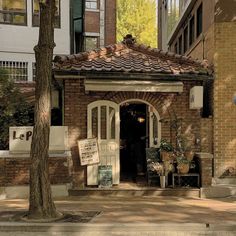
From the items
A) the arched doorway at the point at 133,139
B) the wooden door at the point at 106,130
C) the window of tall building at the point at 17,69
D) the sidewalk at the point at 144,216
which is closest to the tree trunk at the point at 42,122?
the sidewalk at the point at 144,216

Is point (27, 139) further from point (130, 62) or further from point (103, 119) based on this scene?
point (130, 62)

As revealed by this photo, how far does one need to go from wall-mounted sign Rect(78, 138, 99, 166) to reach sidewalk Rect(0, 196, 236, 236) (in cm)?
116

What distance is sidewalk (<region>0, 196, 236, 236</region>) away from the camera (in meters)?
7.48

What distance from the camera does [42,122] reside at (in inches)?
335

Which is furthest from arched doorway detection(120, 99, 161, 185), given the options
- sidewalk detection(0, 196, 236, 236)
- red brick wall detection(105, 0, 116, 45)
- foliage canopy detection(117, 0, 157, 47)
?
foliage canopy detection(117, 0, 157, 47)

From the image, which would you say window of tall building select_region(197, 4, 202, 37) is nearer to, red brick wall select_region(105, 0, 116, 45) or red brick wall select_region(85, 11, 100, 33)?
red brick wall select_region(105, 0, 116, 45)

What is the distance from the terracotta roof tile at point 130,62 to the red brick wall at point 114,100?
51 centimetres

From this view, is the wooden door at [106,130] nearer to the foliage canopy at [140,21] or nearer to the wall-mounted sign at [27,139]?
the wall-mounted sign at [27,139]

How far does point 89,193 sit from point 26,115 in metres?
3.58

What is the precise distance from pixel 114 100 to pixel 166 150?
2017 mm

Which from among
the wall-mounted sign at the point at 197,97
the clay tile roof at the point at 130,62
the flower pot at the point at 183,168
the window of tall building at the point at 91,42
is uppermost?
the window of tall building at the point at 91,42

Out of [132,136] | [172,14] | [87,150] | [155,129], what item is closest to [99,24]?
[172,14]

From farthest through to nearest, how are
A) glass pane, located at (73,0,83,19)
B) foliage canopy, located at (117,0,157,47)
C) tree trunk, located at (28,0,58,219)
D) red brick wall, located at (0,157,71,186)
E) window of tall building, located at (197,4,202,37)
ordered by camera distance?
foliage canopy, located at (117,0,157,47)
glass pane, located at (73,0,83,19)
window of tall building, located at (197,4,202,37)
red brick wall, located at (0,157,71,186)
tree trunk, located at (28,0,58,219)

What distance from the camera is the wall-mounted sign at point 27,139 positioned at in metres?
11.9
